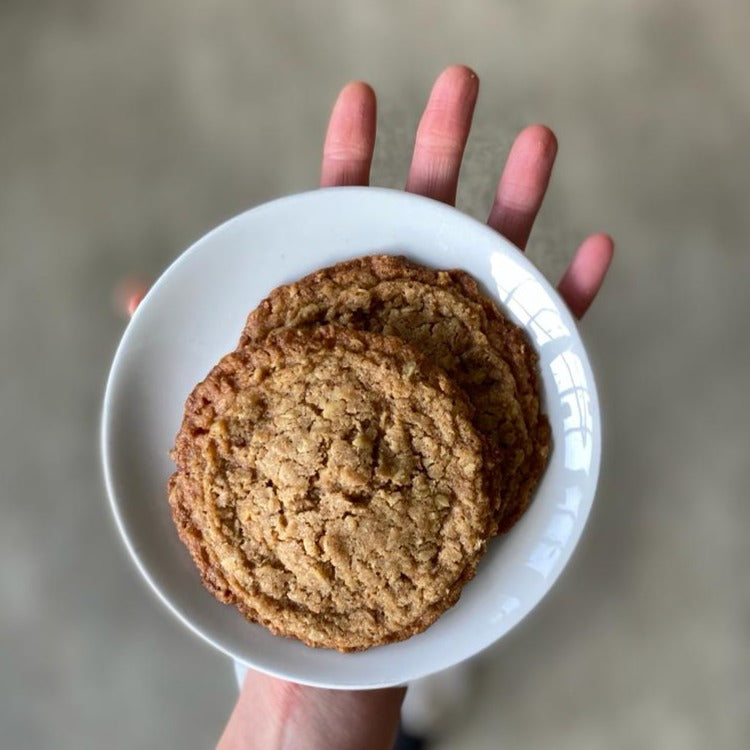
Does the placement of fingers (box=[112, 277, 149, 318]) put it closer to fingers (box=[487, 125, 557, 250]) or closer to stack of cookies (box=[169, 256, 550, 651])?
stack of cookies (box=[169, 256, 550, 651])

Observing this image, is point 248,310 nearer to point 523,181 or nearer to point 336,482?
point 336,482

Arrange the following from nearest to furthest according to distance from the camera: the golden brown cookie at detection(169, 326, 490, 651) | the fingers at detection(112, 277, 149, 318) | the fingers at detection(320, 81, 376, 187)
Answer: the golden brown cookie at detection(169, 326, 490, 651), the fingers at detection(320, 81, 376, 187), the fingers at detection(112, 277, 149, 318)

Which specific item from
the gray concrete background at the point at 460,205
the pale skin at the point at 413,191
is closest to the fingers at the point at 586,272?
the pale skin at the point at 413,191

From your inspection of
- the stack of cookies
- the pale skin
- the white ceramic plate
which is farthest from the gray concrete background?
the stack of cookies

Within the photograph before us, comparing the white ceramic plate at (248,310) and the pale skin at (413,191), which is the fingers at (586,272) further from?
the white ceramic plate at (248,310)

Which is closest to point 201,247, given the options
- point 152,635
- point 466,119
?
point 466,119

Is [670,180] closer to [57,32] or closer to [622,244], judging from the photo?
[622,244]
